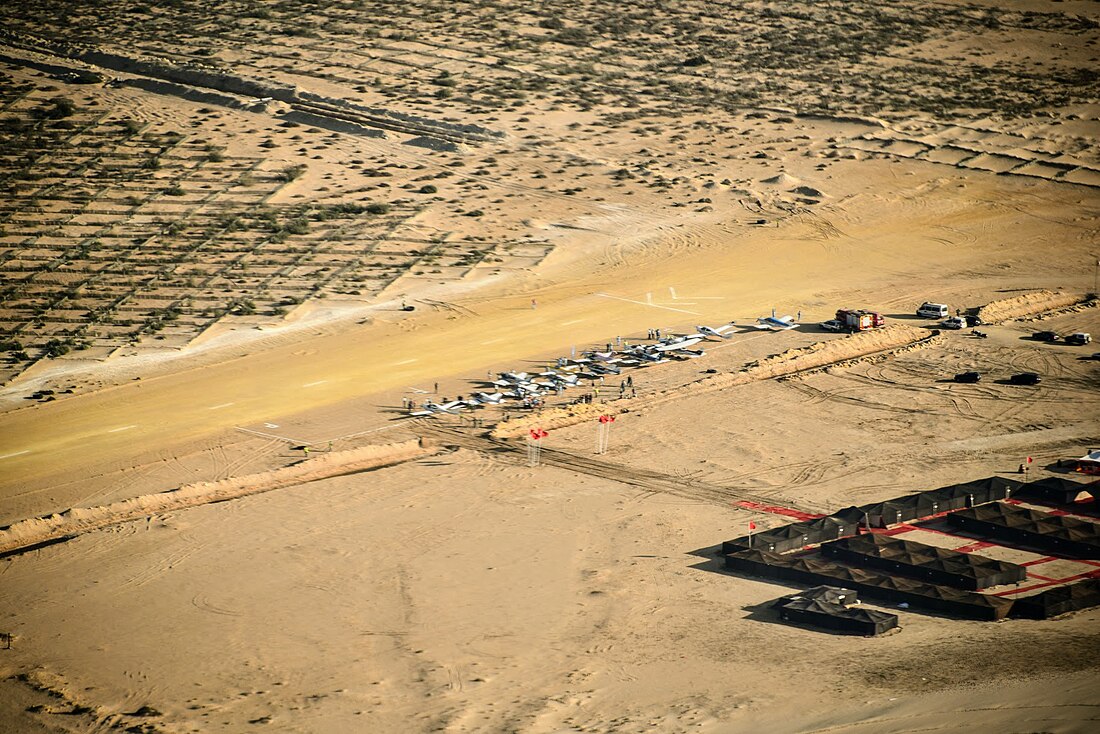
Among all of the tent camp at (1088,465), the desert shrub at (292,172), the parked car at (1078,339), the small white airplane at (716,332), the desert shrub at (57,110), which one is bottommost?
→ the tent camp at (1088,465)

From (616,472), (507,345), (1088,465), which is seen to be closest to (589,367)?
(507,345)

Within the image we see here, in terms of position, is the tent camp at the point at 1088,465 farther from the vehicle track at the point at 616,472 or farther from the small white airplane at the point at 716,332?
the small white airplane at the point at 716,332

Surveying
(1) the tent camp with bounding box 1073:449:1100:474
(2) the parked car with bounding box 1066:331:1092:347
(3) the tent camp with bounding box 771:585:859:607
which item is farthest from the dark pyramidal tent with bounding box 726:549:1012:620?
(2) the parked car with bounding box 1066:331:1092:347

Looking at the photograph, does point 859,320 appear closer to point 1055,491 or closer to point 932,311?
point 932,311

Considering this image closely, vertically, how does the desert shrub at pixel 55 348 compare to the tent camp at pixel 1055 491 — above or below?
below

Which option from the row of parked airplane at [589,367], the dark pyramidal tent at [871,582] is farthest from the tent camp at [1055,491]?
the row of parked airplane at [589,367]

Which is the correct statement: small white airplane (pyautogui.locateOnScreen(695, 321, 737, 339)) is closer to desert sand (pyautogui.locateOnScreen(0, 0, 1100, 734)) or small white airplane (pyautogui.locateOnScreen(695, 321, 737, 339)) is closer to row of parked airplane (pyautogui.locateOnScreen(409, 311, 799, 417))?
row of parked airplane (pyautogui.locateOnScreen(409, 311, 799, 417))
